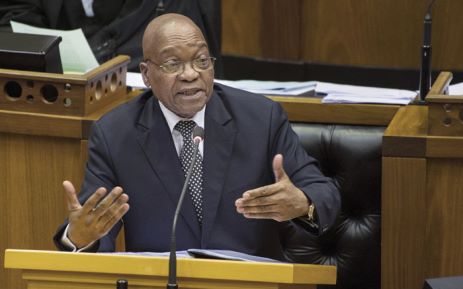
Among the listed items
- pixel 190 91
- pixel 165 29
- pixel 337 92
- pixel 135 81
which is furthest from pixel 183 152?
pixel 135 81

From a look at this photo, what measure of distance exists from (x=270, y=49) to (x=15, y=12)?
137 centimetres

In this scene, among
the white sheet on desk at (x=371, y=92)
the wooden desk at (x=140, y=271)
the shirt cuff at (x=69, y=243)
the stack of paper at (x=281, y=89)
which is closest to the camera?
the wooden desk at (x=140, y=271)

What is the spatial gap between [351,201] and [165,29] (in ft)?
2.33

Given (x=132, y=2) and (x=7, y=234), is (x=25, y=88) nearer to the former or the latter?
(x=7, y=234)

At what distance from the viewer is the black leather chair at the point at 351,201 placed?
2727mm

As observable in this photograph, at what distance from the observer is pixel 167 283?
73.4 inches

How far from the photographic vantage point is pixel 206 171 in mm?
2408

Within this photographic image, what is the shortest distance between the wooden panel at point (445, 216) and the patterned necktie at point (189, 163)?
0.54 m

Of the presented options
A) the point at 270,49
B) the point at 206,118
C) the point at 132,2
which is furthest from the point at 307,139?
the point at 270,49

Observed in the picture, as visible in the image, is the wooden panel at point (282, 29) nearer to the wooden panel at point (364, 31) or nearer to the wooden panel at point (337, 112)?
the wooden panel at point (364, 31)

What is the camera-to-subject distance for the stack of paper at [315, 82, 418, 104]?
9.16ft

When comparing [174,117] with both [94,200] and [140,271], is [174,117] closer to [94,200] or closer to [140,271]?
[94,200]

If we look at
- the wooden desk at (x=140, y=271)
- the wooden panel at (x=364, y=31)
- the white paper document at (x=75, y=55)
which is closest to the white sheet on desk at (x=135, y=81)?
the white paper document at (x=75, y=55)

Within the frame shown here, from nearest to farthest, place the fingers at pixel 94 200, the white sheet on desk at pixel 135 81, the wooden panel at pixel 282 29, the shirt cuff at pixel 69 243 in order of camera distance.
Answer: the fingers at pixel 94 200 → the shirt cuff at pixel 69 243 → the white sheet on desk at pixel 135 81 → the wooden panel at pixel 282 29
